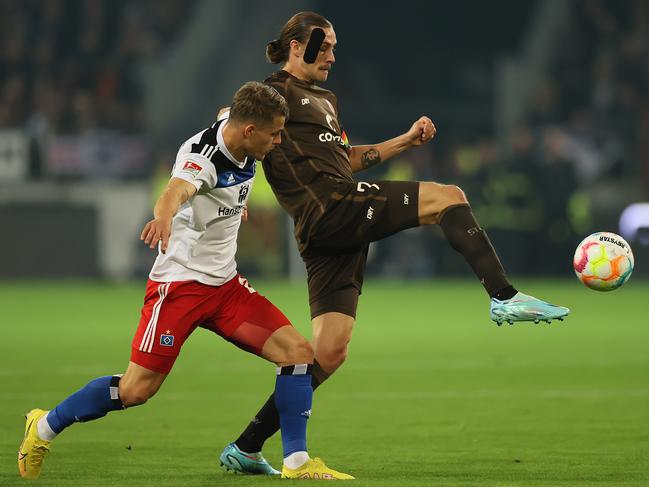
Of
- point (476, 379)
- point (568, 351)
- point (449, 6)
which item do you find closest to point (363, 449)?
point (476, 379)

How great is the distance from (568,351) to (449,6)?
16040 millimetres

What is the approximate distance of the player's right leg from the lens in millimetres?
5961

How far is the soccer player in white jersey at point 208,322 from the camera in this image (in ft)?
19.4

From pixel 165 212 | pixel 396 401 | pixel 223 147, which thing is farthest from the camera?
pixel 396 401

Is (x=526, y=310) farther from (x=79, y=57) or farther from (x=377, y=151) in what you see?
(x=79, y=57)

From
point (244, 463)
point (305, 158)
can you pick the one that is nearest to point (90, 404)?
point (244, 463)

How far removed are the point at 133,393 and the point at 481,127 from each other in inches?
756

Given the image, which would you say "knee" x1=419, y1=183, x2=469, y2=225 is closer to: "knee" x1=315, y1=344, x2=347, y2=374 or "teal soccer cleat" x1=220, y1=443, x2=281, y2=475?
"knee" x1=315, y1=344, x2=347, y2=374

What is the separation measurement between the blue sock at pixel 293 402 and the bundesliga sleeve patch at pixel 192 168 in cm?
95

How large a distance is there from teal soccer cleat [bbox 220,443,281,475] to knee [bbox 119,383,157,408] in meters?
0.51

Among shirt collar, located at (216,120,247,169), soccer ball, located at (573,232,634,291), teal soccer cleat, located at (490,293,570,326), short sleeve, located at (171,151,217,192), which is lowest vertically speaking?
teal soccer cleat, located at (490,293,570,326)

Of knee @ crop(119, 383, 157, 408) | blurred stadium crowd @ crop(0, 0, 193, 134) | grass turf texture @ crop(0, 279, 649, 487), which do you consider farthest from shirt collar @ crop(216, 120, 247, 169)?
blurred stadium crowd @ crop(0, 0, 193, 134)

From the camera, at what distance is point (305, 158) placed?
20.9ft

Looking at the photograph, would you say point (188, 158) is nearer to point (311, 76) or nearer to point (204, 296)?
point (204, 296)
